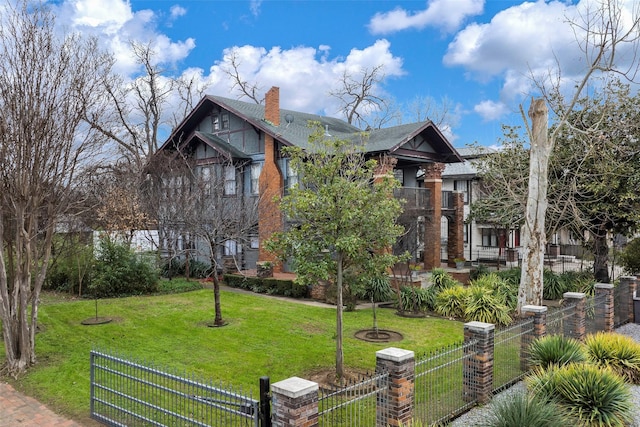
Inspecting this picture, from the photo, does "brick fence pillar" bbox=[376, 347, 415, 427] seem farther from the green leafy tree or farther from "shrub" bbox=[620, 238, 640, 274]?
"shrub" bbox=[620, 238, 640, 274]

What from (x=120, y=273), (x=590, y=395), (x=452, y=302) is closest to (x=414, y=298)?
(x=452, y=302)

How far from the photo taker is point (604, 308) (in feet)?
42.7

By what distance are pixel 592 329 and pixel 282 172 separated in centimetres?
1552

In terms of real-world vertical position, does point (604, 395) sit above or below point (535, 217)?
below

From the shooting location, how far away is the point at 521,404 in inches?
251

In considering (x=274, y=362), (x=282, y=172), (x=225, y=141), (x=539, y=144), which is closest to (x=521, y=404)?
(x=274, y=362)

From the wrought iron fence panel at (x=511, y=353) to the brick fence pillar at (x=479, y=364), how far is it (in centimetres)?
48

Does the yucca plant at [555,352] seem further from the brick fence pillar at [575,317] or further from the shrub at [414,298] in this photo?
the shrub at [414,298]

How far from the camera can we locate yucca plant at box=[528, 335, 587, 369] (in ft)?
28.7

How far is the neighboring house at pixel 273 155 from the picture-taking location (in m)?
22.4

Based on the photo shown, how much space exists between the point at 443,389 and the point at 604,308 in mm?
7426

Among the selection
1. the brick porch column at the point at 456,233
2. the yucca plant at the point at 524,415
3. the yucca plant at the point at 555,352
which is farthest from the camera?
the brick porch column at the point at 456,233

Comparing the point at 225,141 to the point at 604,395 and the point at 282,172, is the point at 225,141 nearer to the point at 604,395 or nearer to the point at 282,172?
the point at 282,172

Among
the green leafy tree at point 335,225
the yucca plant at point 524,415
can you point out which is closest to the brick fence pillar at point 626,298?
the green leafy tree at point 335,225
